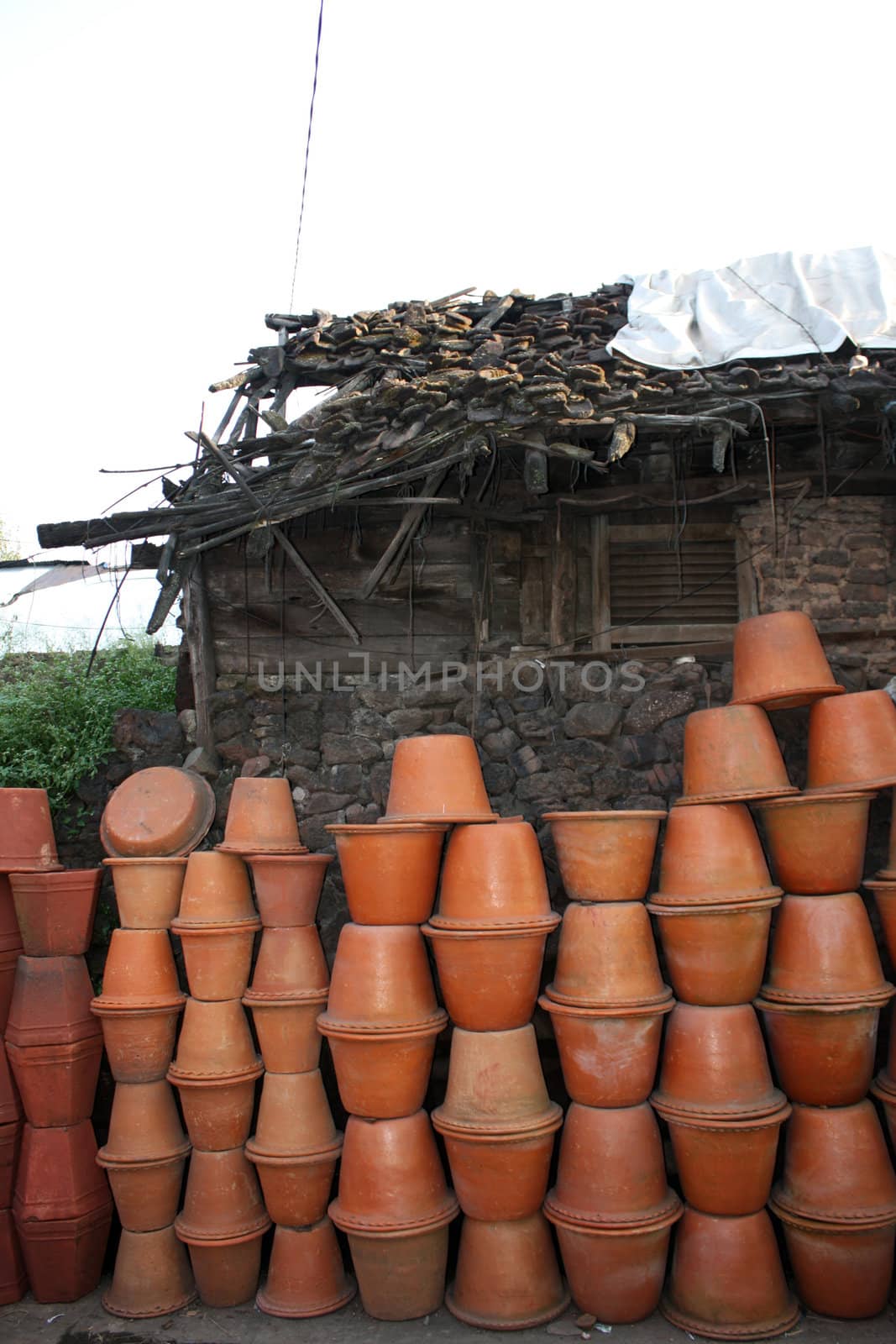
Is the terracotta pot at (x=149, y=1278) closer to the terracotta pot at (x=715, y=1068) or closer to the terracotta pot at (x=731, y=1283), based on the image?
the terracotta pot at (x=731, y=1283)

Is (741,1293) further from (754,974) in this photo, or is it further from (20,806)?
(20,806)

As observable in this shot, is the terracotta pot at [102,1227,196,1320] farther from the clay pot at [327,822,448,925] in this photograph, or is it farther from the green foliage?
the green foliage

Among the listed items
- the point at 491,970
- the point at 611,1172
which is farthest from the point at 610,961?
the point at 611,1172

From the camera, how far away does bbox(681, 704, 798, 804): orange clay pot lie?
4088 mm

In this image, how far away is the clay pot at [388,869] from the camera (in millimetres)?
4152

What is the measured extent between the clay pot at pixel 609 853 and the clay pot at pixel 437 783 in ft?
1.45

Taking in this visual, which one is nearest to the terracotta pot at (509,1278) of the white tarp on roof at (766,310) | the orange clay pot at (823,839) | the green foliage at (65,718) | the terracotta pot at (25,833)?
the orange clay pot at (823,839)

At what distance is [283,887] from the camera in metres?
4.49

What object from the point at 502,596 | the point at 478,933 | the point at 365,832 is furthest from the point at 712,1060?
the point at 502,596

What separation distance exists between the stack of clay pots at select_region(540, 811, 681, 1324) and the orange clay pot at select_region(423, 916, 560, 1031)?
0.13 meters

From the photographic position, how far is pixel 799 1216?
12.3ft

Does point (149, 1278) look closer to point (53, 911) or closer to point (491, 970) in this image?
point (53, 911)

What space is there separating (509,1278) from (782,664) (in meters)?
2.85

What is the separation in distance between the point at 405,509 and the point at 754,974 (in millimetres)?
3121
